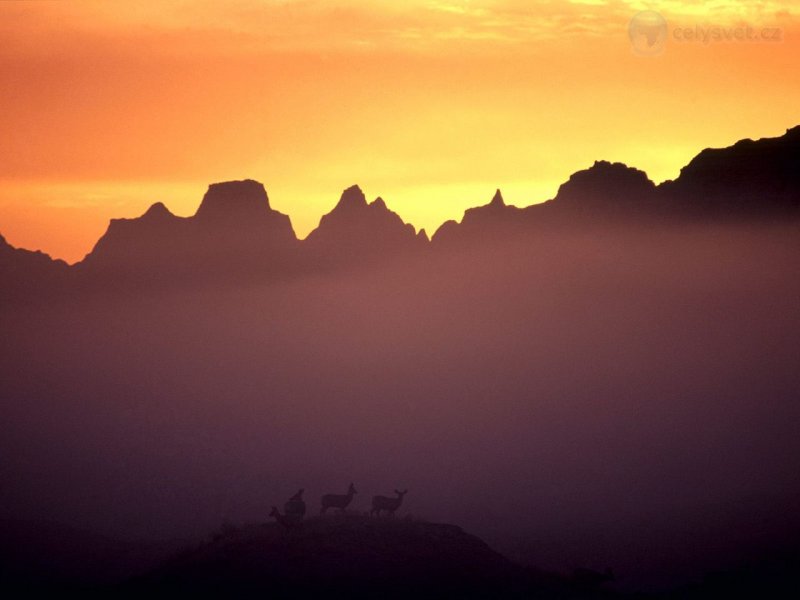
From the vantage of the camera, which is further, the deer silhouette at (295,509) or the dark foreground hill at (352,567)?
the deer silhouette at (295,509)

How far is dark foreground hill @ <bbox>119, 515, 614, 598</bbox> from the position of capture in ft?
162

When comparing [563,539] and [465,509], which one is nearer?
[563,539]

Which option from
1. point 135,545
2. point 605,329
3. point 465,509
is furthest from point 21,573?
point 605,329

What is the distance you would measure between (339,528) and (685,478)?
92791mm

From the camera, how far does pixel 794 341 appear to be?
582 ft

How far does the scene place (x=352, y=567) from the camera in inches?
1971

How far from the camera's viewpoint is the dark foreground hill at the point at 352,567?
162 feet

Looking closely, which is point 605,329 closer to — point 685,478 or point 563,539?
point 685,478

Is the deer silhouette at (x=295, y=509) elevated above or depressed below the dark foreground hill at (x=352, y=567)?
above

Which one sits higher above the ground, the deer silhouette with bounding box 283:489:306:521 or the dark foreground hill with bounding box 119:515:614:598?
the deer silhouette with bounding box 283:489:306:521

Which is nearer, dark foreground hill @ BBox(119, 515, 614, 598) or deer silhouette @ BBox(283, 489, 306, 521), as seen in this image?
dark foreground hill @ BBox(119, 515, 614, 598)

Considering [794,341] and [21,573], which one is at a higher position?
[794,341]

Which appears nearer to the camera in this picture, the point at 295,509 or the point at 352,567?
the point at 352,567

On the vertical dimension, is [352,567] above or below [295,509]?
below
